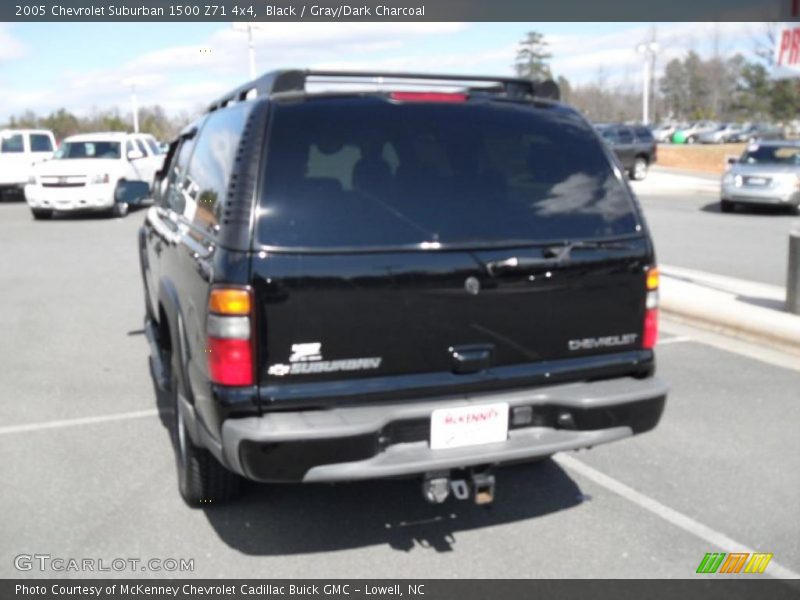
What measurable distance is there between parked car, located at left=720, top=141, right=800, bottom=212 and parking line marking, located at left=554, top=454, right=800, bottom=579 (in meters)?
15.9

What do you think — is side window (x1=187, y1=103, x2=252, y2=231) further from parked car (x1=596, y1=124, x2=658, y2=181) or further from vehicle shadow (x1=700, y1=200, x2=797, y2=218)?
parked car (x1=596, y1=124, x2=658, y2=181)

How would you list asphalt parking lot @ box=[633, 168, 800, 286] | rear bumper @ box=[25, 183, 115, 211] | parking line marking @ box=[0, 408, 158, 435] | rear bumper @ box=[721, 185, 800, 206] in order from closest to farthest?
parking line marking @ box=[0, 408, 158, 435]
asphalt parking lot @ box=[633, 168, 800, 286]
rear bumper @ box=[721, 185, 800, 206]
rear bumper @ box=[25, 183, 115, 211]

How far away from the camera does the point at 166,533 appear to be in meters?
4.04

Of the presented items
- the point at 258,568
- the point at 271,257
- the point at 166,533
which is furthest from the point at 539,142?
the point at 166,533

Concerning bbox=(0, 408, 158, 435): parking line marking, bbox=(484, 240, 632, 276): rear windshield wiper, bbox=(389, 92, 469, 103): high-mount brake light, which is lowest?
bbox=(0, 408, 158, 435): parking line marking

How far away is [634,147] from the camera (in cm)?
2989

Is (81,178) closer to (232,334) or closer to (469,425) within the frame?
(232,334)

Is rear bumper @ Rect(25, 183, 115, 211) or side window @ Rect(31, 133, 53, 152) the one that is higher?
side window @ Rect(31, 133, 53, 152)

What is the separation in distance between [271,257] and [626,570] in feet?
6.68

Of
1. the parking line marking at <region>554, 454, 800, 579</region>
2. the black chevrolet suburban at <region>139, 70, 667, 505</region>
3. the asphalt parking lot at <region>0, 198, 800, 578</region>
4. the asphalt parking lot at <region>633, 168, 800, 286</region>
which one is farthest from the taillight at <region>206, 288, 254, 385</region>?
the asphalt parking lot at <region>633, 168, 800, 286</region>

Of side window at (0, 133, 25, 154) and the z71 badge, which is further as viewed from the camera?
side window at (0, 133, 25, 154)

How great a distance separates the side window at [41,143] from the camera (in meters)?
25.5

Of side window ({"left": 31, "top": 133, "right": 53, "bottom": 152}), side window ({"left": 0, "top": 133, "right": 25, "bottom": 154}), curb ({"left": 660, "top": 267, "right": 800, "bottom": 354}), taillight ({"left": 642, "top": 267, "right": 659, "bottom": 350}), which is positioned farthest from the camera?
side window ({"left": 31, "top": 133, "right": 53, "bottom": 152})

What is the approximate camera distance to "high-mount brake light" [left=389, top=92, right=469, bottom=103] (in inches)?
148
